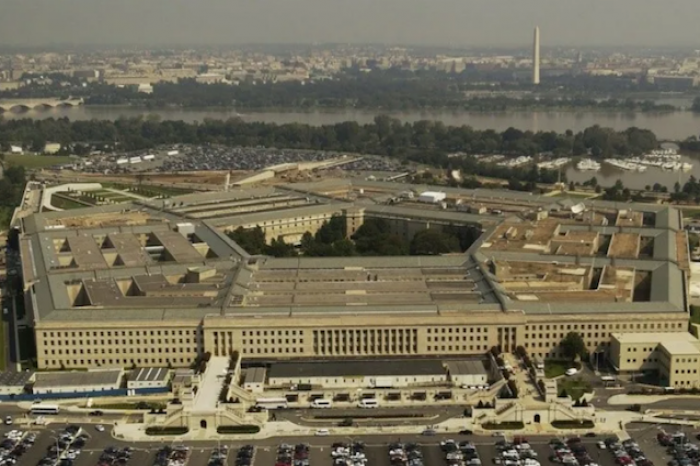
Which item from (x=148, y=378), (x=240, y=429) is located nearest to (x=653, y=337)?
(x=240, y=429)

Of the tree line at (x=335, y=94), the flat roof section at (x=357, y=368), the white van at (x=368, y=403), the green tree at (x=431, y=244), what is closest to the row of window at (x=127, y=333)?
the flat roof section at (x=357, y=368)

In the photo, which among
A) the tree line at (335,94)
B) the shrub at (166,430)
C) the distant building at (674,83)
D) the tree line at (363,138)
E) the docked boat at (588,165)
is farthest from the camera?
the distant building at (674,83)

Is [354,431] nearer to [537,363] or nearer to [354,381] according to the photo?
[354,381]

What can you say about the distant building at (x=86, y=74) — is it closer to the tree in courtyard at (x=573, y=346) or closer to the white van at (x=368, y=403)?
the tree in courtyard at (x=573, y=346)

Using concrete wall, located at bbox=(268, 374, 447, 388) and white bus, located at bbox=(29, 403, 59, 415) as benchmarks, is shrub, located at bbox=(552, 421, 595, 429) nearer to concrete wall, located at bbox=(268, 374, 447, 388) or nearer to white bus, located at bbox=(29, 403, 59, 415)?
concrete wall, located at bbox=(268, 374, 447, 388)

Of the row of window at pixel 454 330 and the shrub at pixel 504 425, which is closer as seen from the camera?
the shrub at pixel 504 425

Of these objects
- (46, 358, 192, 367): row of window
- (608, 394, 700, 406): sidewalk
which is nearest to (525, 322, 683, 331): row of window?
(608, 394, 700, 406): sidewalk

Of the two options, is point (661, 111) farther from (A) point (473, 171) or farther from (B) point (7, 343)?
(B) point (7, 343)
